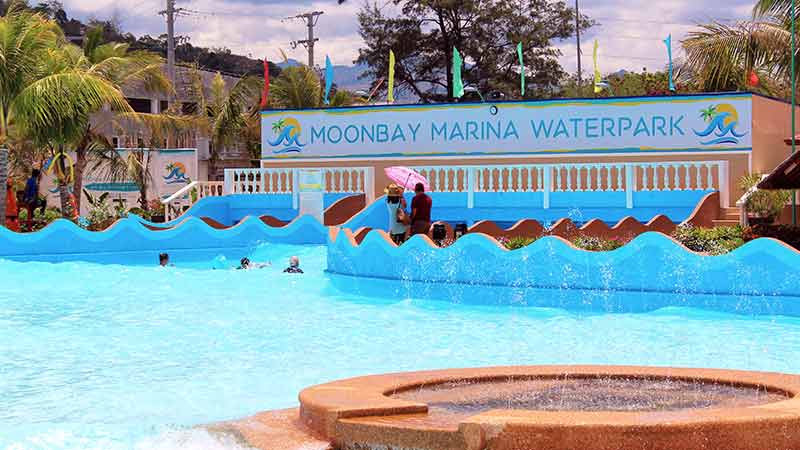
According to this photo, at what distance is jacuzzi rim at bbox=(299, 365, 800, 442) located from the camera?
526 centimetres

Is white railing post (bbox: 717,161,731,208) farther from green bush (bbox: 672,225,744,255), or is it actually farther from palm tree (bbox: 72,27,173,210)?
palm tree (bbox: 72,27,173,210)

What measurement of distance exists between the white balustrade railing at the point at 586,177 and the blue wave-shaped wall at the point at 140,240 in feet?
10.9

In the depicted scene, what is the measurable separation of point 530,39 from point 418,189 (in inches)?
1161

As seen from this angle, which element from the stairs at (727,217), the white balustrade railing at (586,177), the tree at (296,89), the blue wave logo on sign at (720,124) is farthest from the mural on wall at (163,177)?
the stairs at (727,217)

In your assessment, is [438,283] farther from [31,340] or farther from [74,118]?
[74,118]

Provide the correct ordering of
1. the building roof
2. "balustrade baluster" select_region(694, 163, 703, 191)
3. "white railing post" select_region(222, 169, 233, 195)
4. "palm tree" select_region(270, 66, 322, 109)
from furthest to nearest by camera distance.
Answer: "palm tree" select_region(270, 66, 322, 109) < "white railing post" select_region(222, 169, 233, 195) < "balustrade baluster" select_region(694, 163, 703, 191) < the building roof

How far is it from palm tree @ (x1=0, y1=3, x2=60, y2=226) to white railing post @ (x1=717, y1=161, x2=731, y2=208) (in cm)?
1413

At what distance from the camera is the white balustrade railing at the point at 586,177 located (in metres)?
21.8

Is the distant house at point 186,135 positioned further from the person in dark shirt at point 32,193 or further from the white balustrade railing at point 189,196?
the person in dark shirt at point 32,193

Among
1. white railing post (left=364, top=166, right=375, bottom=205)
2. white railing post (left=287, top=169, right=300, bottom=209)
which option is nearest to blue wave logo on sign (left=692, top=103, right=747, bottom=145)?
white railing post (left=364, top=166, right=375, bottom=205)

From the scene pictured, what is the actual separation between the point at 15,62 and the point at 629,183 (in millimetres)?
12779

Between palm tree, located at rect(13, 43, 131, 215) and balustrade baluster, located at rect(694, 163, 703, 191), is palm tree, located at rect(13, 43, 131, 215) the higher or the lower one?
the higher one

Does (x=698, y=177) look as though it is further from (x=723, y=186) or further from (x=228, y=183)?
(x=228, y=183)

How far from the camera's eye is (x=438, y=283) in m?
15.0
